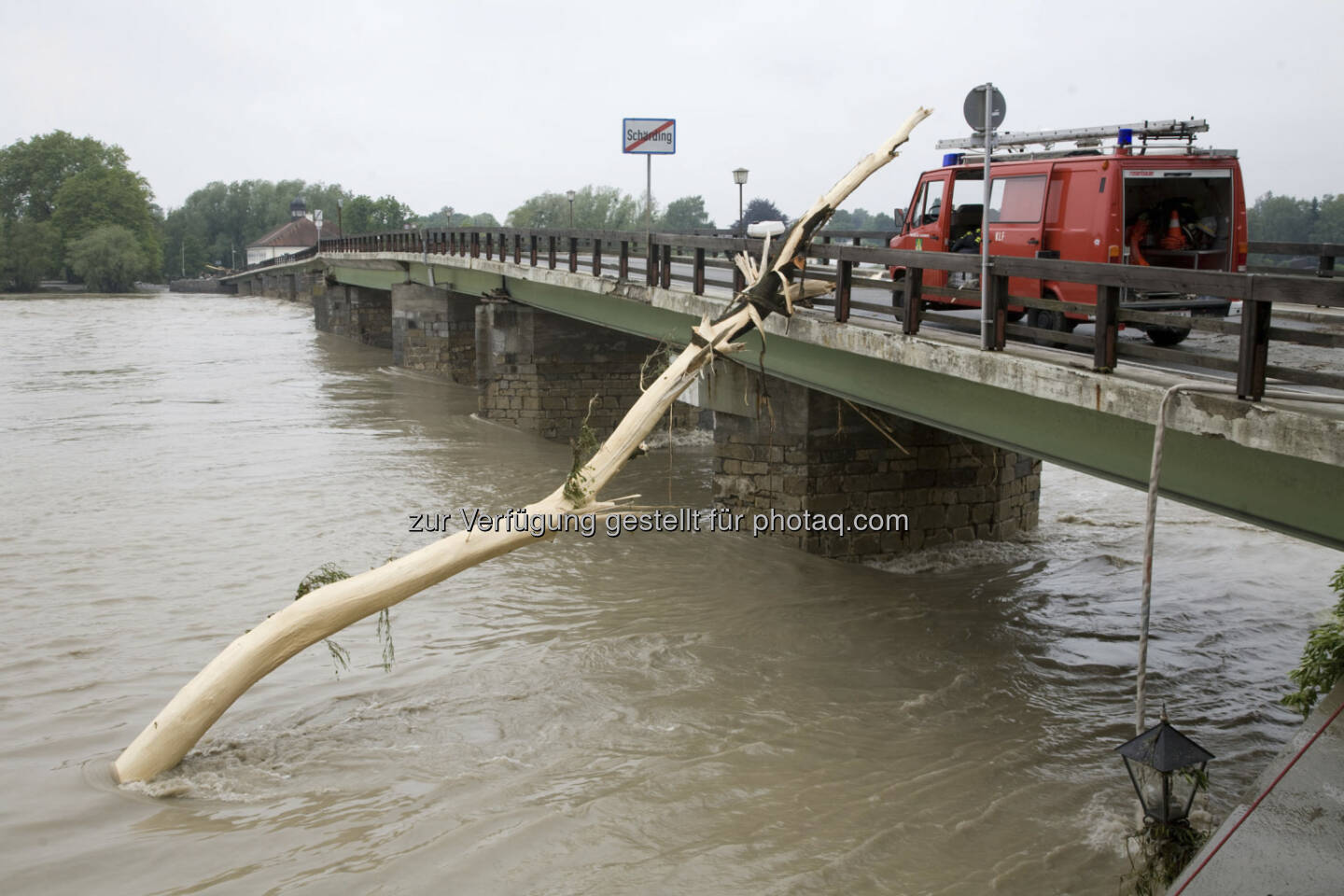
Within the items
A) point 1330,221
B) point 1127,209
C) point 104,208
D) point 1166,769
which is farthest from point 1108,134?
point 104,208

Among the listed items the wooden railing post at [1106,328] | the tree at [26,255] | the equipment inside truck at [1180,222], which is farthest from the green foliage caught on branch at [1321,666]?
the tree at [26,255]

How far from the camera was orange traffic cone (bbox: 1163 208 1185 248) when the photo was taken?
9.12m

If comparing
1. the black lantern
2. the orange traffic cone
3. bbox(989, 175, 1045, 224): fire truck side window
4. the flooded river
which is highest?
bbox(989, 175, 1045, 224): fire truck side window

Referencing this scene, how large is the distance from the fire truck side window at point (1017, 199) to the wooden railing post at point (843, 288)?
1376 millimetres

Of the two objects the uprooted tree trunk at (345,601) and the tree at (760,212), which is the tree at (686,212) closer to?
the tree at (760,212)

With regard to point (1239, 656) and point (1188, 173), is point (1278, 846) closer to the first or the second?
point (1188, 173)

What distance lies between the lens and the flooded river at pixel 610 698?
6.65 m

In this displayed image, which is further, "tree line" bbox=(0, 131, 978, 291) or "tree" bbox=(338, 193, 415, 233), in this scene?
"tree" bbox=(338, 193, 415, 233)

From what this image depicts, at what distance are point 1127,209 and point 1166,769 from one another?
17.6ft

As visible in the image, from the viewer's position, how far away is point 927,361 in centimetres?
907

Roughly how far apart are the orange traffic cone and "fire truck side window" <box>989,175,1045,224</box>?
1022 millimetres

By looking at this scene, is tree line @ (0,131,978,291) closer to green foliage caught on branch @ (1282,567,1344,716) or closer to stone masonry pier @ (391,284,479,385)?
stone masonry pier @ (391,284,479,385)

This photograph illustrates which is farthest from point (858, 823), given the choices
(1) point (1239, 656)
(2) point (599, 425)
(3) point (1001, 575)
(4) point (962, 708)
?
(2) point (599, 425)

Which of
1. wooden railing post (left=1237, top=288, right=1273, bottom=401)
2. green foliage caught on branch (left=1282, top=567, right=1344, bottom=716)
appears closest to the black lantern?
green foliage caught on branch (left=1282, top=567, right=1344, bottom=716)
